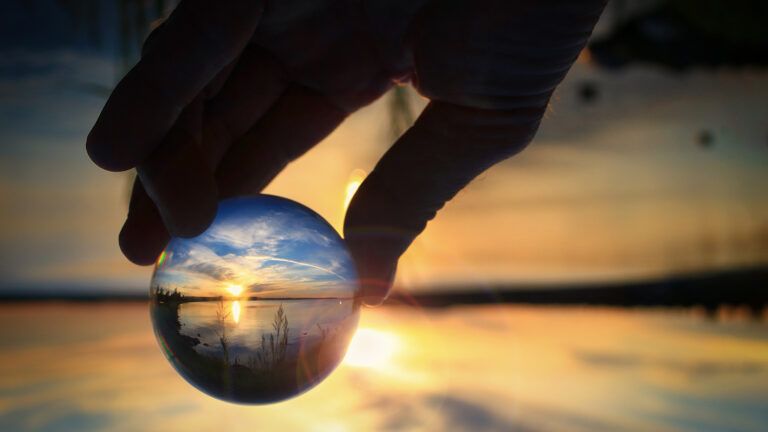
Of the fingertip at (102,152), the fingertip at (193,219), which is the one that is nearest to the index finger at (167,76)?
the fingertip at (102,152)

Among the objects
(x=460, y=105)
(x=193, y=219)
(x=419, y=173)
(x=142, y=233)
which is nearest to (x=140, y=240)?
(x=142, y=233)

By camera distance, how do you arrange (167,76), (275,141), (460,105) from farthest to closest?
(275,141) < (460,105) < (167,76)

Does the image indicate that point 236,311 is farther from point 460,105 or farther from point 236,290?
point 460,105

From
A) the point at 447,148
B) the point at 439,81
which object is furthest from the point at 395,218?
the point at 439,81

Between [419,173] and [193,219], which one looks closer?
[193,219]

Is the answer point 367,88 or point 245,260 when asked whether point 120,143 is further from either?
point 367,88

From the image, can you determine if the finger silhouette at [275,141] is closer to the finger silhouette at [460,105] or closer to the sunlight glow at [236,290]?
the finger silhouette at [460,105]

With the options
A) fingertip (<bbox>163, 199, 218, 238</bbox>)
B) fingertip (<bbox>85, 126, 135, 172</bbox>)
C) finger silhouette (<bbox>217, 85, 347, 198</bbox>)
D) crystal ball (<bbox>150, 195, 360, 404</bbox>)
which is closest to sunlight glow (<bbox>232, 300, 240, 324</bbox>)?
crystal ball (<bbox>150, 195, 360, 404</bbox>)

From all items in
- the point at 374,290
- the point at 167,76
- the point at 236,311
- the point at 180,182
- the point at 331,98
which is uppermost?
the point at 331,98
